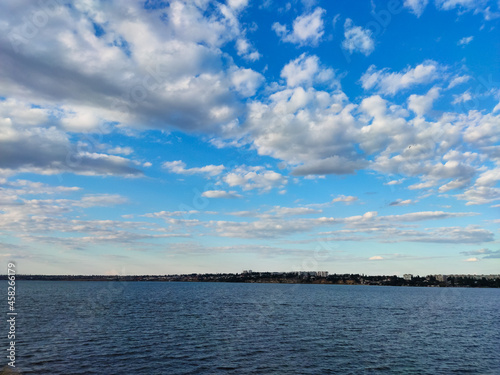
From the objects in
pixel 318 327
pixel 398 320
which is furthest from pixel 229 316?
pixel 398 320

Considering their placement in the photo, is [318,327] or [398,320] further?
[398,320]

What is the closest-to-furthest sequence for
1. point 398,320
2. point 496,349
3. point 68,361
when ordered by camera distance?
point 68,361
point 496,349
point 398,320

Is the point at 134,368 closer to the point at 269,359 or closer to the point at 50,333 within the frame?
the point at 269,359

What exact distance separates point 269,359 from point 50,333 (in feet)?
143

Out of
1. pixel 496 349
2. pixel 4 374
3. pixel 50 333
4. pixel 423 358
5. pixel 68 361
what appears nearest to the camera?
pixel 4 374

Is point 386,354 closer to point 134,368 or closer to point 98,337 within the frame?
point 134,368

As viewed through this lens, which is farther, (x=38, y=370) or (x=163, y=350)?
(x=163, y=350)

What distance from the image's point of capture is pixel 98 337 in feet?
197

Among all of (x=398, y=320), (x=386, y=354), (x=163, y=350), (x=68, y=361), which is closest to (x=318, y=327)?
(x=386, y=354)

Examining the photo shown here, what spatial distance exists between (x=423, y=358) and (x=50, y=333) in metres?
65.5

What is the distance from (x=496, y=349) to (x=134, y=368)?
60.8 m

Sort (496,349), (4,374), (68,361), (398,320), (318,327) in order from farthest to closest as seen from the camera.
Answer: (398,320) → (318,327) → (496,349) → (68,361) → (4,374)

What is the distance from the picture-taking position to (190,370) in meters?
41.6

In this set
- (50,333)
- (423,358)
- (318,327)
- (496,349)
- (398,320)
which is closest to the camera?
(423,358)
